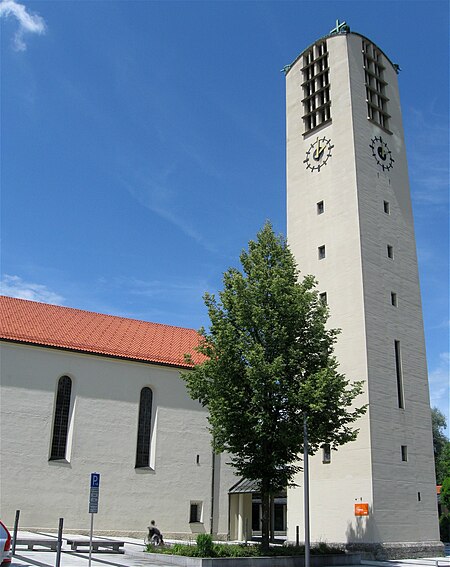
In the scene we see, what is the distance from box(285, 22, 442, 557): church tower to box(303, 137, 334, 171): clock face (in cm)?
7

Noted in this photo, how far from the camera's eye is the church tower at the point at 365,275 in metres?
26.6

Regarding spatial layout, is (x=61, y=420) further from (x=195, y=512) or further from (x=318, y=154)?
(x=318, y=154)

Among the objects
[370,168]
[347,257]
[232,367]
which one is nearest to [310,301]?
[232,367]

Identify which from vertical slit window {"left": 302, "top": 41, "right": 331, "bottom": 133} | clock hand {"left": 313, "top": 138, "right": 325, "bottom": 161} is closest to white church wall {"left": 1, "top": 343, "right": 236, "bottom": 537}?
clock hand {"left": 313, "top": 138, "right": 325, "bottom": 161}

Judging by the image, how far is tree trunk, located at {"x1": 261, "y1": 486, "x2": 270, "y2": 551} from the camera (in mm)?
20125

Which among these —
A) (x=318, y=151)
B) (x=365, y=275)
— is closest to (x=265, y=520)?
(x=365, y=275)

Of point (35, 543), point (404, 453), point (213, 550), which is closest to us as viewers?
point (213, 550)

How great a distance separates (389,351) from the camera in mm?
29234

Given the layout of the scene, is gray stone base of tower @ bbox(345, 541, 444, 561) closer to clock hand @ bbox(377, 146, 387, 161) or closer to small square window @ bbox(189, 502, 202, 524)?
small square window @ bbox(189, 502, 202, 524)

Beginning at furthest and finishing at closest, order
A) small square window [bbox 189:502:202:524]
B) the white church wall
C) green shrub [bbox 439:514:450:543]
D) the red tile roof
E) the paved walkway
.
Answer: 1. green shrub [bbox 439:514:450:543]
2. small square window [bbox 189:502:202:524]
3. the red tile roof
4. the white church wall
5. the paved walkway

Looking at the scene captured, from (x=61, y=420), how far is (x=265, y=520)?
13.5 meters

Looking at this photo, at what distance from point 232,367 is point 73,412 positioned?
1236cm

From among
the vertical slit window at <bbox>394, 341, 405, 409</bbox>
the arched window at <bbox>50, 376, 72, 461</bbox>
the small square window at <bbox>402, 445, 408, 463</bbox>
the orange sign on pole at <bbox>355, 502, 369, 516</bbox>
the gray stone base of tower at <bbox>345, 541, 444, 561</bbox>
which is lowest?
the gray stone base of tower at <bbox>345, 541, 444, 561</bbox>

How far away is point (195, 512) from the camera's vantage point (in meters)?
32.5
